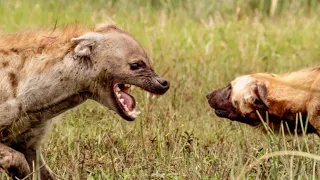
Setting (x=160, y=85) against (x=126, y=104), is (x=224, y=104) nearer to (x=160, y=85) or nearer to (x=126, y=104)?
(x=160, y=85)

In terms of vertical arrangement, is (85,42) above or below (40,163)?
above

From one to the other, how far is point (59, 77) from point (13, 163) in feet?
2.49

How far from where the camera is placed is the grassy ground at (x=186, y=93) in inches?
285

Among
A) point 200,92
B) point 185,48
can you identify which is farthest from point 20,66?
point 185,48

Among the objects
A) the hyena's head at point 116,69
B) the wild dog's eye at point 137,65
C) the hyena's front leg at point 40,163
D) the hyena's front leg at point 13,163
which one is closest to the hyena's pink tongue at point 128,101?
the hyena's head at point 116,69

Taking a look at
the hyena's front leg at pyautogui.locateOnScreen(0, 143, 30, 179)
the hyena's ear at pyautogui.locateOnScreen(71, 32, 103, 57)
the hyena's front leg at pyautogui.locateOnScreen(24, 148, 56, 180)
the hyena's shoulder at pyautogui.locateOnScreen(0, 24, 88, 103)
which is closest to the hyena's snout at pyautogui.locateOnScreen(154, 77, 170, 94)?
the hyena's ear at pyautogui.locateOnScreen(71, 32, 103, 57)

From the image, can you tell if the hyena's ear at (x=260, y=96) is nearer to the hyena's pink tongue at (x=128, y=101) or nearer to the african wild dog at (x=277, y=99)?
the african wild dog at (x=277, y=99)

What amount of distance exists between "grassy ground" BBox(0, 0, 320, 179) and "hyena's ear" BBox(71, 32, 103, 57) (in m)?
0.76

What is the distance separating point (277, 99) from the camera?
7.64m

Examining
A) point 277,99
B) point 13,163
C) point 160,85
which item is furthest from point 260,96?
point 13,163

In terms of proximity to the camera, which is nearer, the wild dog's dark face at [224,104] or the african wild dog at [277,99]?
the african wild dog at [277,99]

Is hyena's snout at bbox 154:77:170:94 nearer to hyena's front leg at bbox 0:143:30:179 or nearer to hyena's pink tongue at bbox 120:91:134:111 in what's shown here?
hyena's pink tongue at bbox 120:91:134:111

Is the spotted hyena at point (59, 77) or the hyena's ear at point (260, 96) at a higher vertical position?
the spotted hyena at point (59, 77)

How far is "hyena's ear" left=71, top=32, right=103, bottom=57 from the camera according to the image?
7156 millimetres
